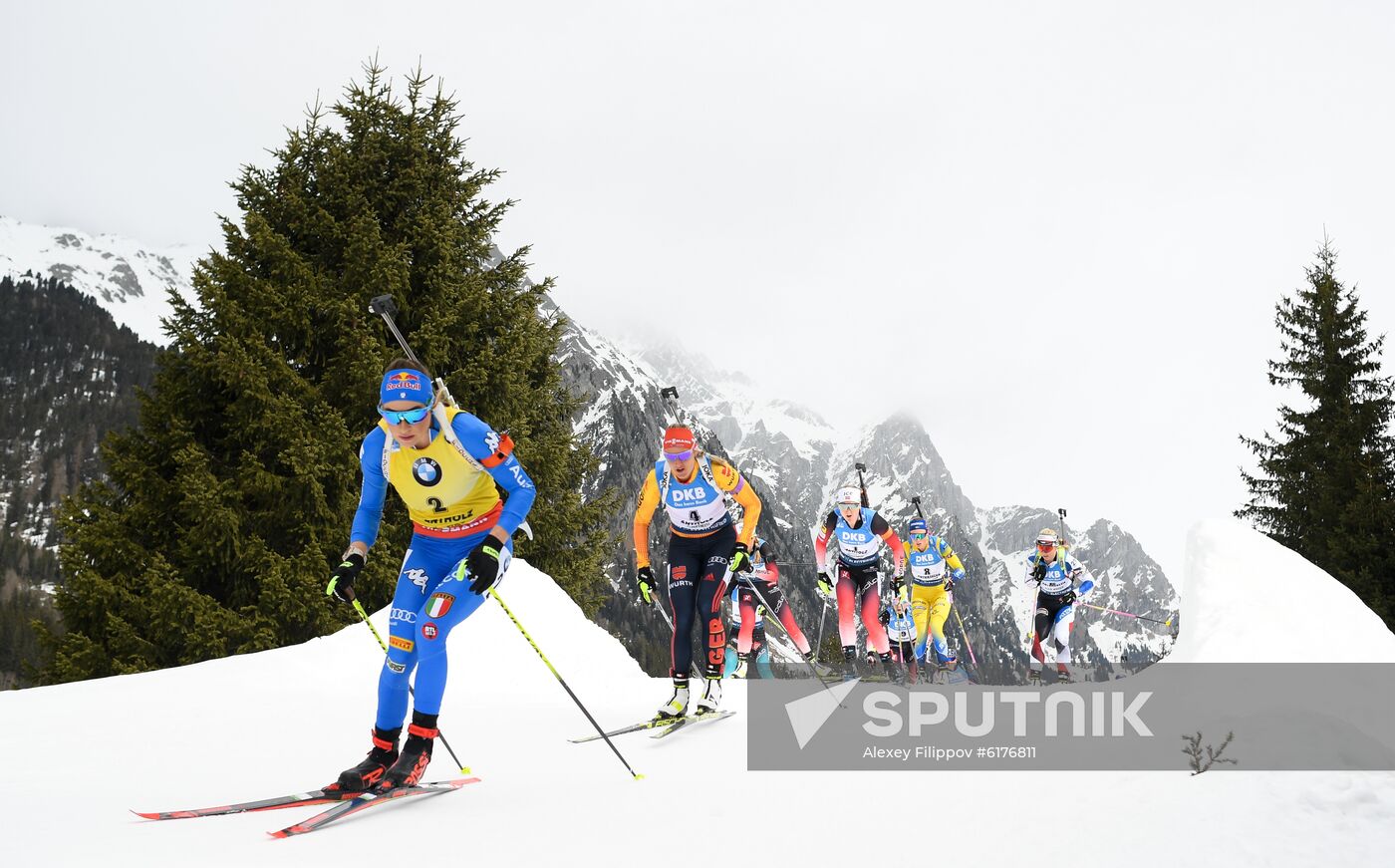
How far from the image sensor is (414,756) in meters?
5.15

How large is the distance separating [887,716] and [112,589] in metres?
11.1

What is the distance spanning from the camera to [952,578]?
14.8 m

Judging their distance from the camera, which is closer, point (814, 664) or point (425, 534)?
point (425, 534)

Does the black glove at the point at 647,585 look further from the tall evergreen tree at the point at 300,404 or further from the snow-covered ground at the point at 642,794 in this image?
the tall evergreen tree at the point at 300,404

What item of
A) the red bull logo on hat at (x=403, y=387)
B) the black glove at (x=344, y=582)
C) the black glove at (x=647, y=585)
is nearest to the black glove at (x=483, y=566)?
the black glove at (x=344, y=582)

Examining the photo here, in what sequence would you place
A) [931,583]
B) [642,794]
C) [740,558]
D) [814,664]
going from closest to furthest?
[642,794], [740,558], [814,664], [931,583]

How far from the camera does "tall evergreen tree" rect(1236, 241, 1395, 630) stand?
23188 mm

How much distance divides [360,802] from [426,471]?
81.4 inches

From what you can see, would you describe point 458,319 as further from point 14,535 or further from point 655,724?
point 14,535

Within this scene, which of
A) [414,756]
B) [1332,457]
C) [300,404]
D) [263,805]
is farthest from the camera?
[1332,457]

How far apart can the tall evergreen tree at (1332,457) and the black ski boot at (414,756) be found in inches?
1035

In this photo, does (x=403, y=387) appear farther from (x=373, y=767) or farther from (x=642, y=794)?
(x=642, y=794)

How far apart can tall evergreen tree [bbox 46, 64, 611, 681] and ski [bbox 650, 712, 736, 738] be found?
6698 mm

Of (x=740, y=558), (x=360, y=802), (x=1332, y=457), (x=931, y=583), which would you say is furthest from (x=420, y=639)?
(x=1332, y=457)
